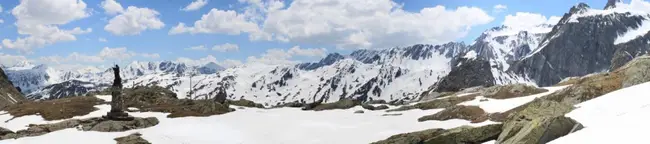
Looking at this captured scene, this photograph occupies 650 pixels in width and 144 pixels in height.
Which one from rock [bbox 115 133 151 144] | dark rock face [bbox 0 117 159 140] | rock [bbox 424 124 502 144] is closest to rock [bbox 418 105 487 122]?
rock [bbox 424 124 502 144]

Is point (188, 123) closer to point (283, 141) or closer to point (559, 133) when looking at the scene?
point (283, 141)

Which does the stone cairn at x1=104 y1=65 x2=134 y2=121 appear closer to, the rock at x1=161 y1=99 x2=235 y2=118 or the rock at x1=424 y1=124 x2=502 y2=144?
the rock at x1=161 y1=99 x2=235 y2=118

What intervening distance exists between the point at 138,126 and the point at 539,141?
4038 centimetres

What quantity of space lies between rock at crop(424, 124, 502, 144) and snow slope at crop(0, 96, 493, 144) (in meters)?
12.3

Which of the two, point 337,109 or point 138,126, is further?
point 337,109

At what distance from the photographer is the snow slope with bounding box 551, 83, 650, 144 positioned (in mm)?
15539

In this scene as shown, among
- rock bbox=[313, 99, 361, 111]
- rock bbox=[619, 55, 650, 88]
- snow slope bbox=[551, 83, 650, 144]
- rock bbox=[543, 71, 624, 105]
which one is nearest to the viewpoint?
snow slope bbox=[551, 83, 650, 144]

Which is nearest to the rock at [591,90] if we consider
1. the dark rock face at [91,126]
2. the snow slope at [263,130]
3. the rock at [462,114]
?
the snow slope at [263,130]

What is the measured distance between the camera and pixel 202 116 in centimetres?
6172

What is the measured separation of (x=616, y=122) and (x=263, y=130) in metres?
33.5

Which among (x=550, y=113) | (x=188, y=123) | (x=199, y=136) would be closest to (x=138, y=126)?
(x=188, y=123)

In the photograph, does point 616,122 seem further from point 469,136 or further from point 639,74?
point 639,74

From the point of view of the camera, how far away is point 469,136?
2698 cm

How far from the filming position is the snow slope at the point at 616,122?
1554 cm
